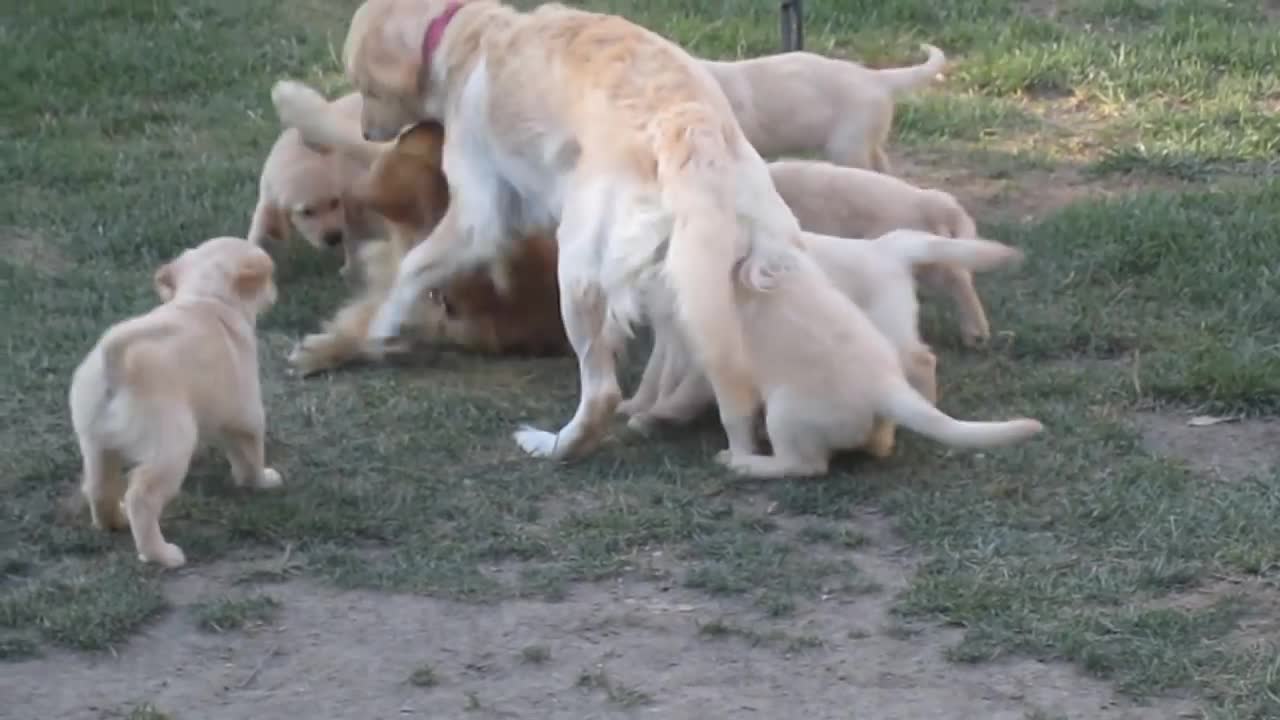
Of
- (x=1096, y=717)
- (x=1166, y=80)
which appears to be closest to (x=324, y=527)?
(x=1096, y=717)

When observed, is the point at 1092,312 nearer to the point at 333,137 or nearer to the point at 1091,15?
the point at 333,137

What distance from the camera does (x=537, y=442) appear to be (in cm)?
528

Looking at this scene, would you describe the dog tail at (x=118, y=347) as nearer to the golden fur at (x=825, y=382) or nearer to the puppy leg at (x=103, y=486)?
the puppy leg at (x=103, y=486)

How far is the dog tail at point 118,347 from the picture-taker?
14.4ft

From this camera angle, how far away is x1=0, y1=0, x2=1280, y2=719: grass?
441 cm

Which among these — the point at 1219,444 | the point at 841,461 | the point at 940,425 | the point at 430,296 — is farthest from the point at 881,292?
the point at 430,296

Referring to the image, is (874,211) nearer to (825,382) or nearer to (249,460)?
(825,382)

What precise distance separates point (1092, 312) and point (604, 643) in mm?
2570

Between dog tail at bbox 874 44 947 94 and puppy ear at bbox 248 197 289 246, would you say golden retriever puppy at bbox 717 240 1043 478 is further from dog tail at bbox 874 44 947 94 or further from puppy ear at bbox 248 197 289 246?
puppy ear at bbox 248 197 289 246

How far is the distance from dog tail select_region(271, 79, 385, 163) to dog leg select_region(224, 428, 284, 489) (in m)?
1.69

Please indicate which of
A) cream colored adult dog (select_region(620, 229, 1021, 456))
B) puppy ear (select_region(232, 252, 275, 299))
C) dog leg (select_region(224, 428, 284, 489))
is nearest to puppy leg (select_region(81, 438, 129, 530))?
dog leg (select_region(224, 428, 284, 489))

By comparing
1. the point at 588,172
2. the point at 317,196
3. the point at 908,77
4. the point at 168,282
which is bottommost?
the point at 317,196

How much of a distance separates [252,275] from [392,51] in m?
1.25

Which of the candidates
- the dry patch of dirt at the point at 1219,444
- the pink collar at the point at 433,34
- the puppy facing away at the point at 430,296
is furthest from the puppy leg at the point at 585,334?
the dry patch of dirt at the point at 1219,444
